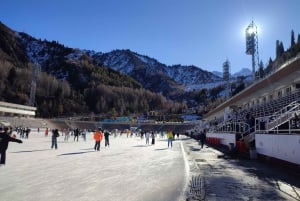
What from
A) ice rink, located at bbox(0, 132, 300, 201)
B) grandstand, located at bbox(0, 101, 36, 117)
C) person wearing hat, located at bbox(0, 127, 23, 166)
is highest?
grandstand, located at bbox(0, 101, 36, 117)

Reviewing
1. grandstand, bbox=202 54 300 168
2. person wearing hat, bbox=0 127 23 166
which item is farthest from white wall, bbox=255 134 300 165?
person wearing hat, bbox=0 127 23 166

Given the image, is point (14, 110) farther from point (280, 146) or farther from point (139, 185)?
point (139, 185)

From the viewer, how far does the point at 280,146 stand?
1488cm

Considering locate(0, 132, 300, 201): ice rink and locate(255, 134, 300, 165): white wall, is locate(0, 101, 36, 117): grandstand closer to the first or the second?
locate(255, 134, 300, 165): white wall

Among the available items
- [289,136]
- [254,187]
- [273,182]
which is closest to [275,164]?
[289,136]

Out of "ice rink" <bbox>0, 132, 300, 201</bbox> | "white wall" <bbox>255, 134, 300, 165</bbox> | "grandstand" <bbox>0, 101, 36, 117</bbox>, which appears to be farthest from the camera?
"grandstand" <bbox>0, 101, 36, 117</bbox>

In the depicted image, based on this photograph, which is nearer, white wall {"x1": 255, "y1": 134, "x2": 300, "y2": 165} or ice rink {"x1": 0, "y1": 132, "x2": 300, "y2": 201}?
ice rink {"x1": 0, "y1": 132, "x2": 300, "y2": 201}

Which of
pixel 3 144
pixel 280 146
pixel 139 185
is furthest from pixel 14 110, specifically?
pixel 139 185

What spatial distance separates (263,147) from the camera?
58.1 ft

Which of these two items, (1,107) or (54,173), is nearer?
(54,173)

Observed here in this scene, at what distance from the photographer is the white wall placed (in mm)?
13016

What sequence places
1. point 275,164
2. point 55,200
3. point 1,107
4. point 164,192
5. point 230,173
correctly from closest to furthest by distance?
1. point 55,200
2. point 164,192
3. point 230,173
4. point 275,164
5. point 1,107

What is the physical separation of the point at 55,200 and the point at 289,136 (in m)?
10.5

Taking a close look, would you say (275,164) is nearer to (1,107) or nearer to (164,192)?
(164,192)
